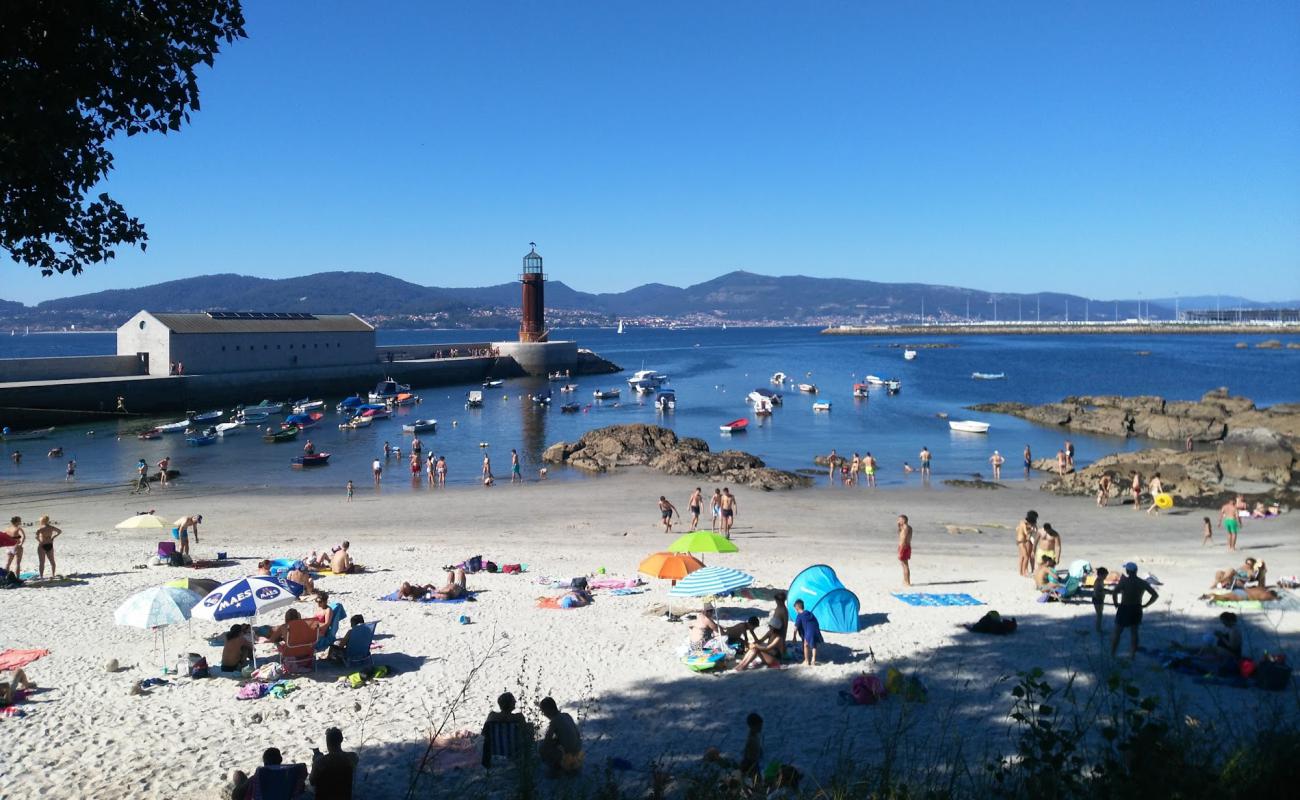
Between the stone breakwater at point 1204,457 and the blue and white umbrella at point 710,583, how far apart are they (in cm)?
1765

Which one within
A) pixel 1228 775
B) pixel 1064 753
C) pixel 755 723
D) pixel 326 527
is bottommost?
pixel 326 527

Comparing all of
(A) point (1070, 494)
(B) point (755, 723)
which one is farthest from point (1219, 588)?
(A) point (1070, 494)

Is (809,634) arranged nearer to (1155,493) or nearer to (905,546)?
(905,546)

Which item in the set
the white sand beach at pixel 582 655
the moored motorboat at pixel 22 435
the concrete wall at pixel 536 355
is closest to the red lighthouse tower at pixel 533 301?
the concrete wall at pixel 536 355

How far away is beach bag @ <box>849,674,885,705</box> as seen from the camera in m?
9.45

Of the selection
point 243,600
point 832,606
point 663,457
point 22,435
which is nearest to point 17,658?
point 243,600

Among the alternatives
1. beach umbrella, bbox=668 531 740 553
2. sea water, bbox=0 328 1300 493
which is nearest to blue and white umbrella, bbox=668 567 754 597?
beach umbrella, bbox=668 531 740 553

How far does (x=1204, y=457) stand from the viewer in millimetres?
29641

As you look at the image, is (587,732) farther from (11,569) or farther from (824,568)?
(11,569)

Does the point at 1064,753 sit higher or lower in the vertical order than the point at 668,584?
higher

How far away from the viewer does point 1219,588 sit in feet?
45.3

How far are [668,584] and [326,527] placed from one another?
11.5 m

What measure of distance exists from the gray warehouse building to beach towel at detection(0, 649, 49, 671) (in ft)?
168

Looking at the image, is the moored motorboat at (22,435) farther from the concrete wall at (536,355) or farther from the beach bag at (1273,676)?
the beach bag at (1273,676)
